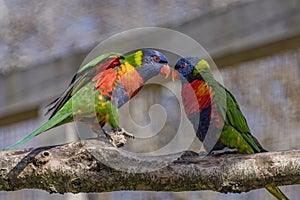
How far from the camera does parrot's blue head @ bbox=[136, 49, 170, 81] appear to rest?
1.49 m

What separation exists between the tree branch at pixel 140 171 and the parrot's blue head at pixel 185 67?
0.38 metres

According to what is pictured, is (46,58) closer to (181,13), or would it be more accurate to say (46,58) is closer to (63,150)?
(181,13)

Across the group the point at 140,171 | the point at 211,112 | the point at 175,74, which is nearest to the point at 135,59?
the point at 175,74

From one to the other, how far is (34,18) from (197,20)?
713 millimetres

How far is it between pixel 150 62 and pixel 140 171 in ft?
1.47

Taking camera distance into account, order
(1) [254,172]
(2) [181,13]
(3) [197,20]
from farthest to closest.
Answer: (2) [181,13]
(3) [197,20]
(1) [254,172]

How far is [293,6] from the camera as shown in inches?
54.8

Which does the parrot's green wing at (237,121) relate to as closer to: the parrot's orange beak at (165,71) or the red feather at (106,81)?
the parrot's orange beak at (165,71)

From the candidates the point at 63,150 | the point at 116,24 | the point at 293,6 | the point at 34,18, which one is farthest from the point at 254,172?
the point at 34,18

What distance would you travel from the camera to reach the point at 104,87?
56.8 inches

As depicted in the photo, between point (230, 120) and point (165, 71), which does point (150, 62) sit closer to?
point (165, 71)

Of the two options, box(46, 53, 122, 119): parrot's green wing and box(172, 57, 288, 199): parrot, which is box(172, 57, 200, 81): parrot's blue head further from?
box(46, 53, 122, 119): parrot's green wing

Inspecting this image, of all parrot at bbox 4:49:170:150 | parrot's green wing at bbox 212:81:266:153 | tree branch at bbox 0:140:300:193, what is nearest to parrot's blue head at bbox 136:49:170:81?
parrot at bbox 4:49:170:150

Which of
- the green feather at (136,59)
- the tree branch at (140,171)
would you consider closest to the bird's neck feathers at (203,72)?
the green feather at (136,59)
